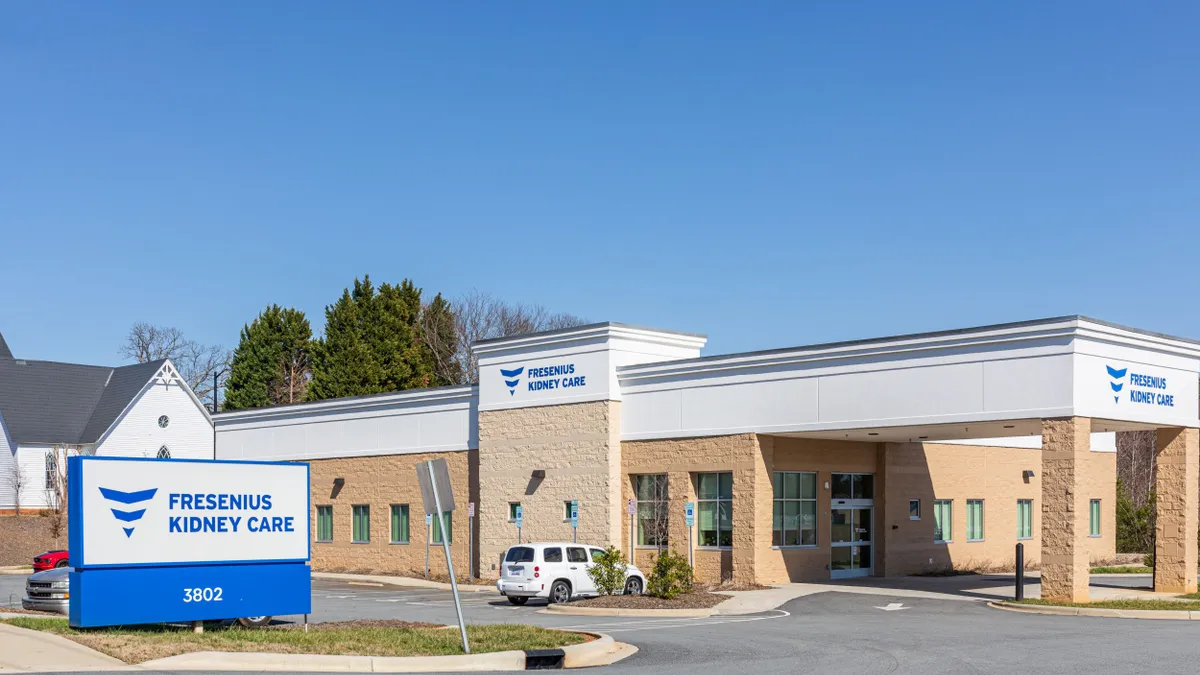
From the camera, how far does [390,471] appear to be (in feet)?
150

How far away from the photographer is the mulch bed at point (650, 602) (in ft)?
92.0

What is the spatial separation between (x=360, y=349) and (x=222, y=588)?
183 ft

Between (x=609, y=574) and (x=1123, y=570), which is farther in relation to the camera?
(x=1123, y=570)

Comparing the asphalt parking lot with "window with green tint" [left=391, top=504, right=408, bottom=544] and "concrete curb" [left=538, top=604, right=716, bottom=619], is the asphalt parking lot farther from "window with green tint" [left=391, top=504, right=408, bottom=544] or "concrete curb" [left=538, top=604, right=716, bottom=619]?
"window with green tint" [left=391, top=504, right=408, bottom=544]

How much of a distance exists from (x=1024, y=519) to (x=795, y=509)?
43.6 feet

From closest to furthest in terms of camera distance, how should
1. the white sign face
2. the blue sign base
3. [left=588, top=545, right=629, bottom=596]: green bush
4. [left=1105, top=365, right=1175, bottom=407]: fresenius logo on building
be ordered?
the blue sign base, the white sign face, [left=588, top=545, right=629, bottom=596]: green bush, [left=1105, top=365, right=1175, bottom=407]: fresenius logo on building

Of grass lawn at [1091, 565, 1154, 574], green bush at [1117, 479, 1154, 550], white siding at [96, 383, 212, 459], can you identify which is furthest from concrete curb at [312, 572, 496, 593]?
green bush at [1117, 479, 1154, 550]

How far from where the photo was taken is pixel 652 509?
123 feet

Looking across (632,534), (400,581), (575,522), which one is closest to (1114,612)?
(632,534)

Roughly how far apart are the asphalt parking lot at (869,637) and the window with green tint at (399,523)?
1250 centimetres

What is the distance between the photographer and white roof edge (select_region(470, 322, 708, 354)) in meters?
37.7

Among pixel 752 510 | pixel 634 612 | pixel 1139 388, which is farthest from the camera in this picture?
pixel 752 510

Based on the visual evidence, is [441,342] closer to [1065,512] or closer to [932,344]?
[932,344]

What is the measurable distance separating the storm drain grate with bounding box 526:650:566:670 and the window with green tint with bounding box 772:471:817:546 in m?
18.5
